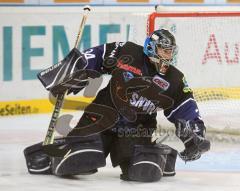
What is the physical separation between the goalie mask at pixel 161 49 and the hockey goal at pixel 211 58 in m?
1.60

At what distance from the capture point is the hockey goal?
563 cm

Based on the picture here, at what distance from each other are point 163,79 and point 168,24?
1.87 m

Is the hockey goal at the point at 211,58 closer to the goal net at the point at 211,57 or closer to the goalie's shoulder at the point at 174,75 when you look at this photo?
the goal net at the point at 211,57

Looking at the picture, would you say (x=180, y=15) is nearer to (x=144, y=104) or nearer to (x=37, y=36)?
(x=37, y=36)

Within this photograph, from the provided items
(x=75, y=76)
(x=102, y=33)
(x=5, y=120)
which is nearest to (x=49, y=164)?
(x=75, y=76)

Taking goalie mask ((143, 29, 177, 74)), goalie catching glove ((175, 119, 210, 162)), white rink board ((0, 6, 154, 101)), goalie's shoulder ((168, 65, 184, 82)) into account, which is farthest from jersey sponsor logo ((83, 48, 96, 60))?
white rink board ((0, 6, 154, 101))

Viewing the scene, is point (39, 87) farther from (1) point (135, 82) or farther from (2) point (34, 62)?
(1) point (135, 82)

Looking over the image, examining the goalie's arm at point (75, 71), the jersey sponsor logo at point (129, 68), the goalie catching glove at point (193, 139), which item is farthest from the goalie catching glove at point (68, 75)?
the goalie catching glove at point (193, 139)

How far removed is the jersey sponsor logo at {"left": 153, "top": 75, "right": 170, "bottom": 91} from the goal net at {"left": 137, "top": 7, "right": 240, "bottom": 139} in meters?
1.57

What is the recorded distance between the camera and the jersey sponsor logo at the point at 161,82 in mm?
4051

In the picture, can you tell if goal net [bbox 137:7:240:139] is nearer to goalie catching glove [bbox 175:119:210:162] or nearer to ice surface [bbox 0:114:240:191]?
ice surface [bbox 0:114:240:191]

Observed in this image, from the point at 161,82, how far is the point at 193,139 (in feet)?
1.15

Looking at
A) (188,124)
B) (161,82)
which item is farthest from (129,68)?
(188,124)

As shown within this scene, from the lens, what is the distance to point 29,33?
254 inches
